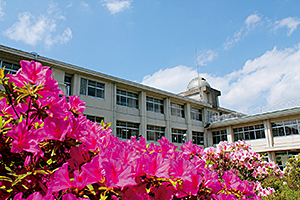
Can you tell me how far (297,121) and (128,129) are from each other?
16502 mm

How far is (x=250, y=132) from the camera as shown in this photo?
23.5 m

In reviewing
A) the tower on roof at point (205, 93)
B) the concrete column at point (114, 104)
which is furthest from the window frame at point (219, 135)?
the concrete column at point (114, 104)

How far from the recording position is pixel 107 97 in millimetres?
17656

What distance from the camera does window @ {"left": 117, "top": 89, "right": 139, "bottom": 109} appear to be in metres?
19.0

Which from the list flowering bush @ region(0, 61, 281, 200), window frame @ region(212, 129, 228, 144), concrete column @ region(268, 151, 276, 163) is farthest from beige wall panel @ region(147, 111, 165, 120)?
flowering bush @ region(0, 61, 281, 200)

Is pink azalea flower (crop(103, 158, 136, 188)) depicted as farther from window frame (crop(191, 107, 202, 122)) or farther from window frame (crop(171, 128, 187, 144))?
window frame (crop(191, 107, 202, 122))

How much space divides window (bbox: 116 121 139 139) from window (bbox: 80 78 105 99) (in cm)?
310

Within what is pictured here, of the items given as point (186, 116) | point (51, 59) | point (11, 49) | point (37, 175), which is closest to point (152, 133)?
point (186, 116)

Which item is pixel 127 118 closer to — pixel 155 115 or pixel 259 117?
pixel 155 115

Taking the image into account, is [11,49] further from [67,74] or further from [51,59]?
[67,74]

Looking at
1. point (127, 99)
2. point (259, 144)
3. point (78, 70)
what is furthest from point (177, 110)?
point (78, 70)

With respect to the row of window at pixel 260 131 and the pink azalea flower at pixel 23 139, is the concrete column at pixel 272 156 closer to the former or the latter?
the row of window at pixel 260 131

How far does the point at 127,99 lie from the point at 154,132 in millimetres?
4547

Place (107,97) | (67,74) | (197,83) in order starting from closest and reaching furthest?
(67,74), (107,97), (197,83)
